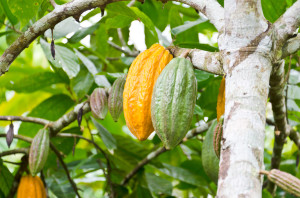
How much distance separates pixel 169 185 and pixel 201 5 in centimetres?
116

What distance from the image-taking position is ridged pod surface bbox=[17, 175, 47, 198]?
1562 millimetres

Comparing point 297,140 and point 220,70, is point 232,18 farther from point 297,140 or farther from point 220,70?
point 297,140

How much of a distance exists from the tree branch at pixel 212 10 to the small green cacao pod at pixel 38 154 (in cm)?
75

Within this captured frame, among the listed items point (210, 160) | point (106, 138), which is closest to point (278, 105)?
point (210, 160)

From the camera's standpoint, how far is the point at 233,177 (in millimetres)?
653

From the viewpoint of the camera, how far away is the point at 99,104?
4.20ft

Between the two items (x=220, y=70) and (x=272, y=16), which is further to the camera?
(x=272, y=16)

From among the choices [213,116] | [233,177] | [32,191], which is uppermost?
[233,177]

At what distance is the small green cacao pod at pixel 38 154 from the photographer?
4.55ft

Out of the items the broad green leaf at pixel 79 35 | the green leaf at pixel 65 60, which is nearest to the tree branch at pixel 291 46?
the green leaf at pixel 65 60

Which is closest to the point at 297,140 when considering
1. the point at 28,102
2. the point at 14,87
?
the point at 14,87

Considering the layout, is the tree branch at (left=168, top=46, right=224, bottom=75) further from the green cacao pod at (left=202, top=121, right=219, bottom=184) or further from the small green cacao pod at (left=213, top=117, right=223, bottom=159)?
the green cacao pod at (left=202, top=121, right=219, bottom=184)

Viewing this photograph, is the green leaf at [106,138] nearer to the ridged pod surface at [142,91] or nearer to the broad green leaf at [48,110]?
the broad green leaf at [48,110]

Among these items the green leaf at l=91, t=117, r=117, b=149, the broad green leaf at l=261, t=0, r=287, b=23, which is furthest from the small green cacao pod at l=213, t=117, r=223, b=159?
the green leaf at l=91, t=117, r=117, b=149
